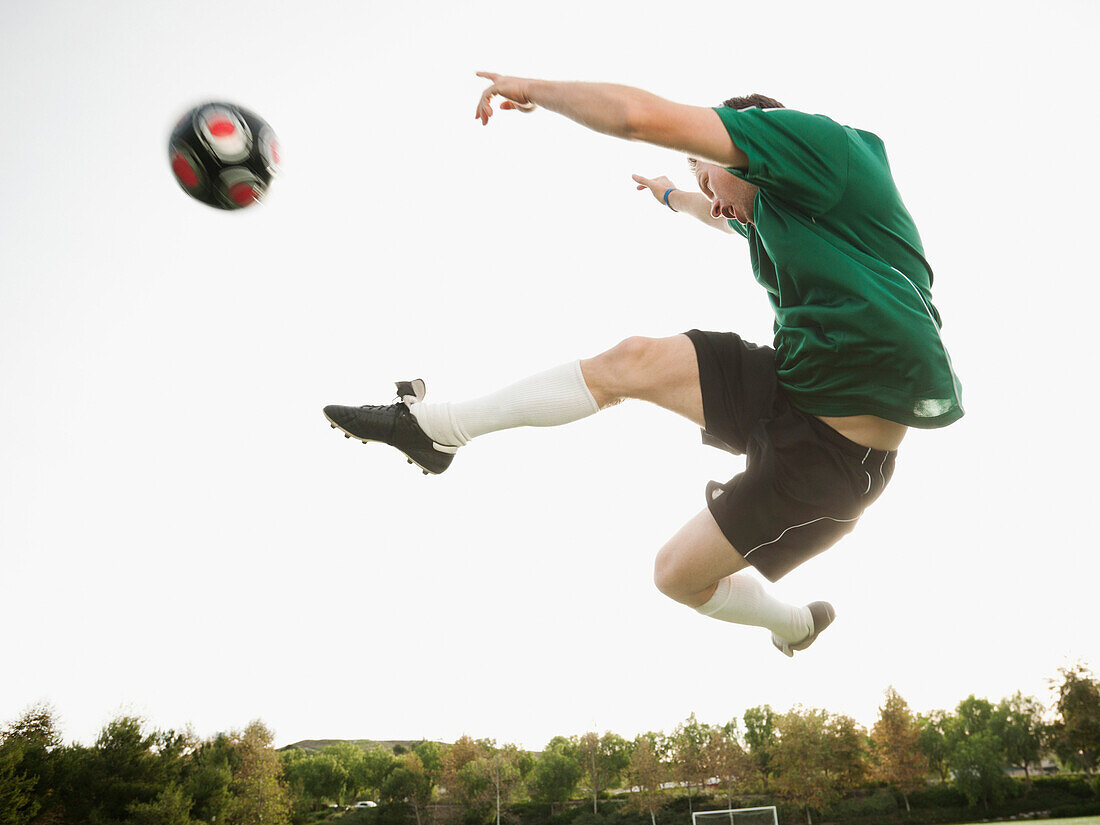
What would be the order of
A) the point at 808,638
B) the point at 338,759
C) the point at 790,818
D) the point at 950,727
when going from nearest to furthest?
the point at 808,638 < the point at 790,818 < the point at 950,727 < the point at 338,759

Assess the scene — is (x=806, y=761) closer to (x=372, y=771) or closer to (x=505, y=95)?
(x=372, y=771)

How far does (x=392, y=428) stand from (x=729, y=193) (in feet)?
6.04

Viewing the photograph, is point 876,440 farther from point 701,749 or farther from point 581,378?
point 701,749

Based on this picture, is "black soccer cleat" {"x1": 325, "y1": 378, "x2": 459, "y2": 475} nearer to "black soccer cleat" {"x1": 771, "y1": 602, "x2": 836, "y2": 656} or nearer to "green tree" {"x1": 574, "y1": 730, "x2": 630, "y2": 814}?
"black soccer cleat" {"x1": 771, "y1": 602, "x2": 836, "y2": 656}

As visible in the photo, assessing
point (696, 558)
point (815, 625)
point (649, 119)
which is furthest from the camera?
point (815, 625)

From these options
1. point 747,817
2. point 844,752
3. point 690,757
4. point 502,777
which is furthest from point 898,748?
point 502,777

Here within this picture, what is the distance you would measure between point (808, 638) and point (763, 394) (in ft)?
6.86

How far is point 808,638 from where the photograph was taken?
4.18 meters

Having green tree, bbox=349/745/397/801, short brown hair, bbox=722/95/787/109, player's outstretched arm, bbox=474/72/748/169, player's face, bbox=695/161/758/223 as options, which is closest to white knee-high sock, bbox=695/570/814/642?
player's face, bbox=695/161/758/223

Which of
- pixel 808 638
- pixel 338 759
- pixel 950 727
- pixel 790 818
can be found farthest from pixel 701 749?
pixel 808 638

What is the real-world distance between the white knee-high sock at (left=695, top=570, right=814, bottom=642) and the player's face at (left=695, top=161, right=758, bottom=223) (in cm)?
185

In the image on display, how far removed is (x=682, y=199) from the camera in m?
4.23

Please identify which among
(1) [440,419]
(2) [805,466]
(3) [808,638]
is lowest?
(3) [808,638]

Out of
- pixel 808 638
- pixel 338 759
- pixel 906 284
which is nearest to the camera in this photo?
pixel 906 284
